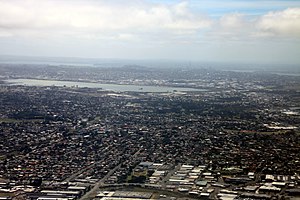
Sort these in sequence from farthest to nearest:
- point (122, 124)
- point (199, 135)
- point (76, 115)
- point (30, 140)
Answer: point (76, 115)
point (122, 124)
point (199, 135)
point (30, 140)

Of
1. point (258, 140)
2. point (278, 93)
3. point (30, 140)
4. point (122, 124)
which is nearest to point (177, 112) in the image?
point (122, 124)

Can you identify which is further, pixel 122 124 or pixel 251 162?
pixel 122 124

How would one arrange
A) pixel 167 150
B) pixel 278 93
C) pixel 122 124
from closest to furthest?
pixel 167 150
pixel 122 124
pixel 278 93

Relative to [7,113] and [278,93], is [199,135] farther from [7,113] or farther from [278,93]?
[278,93]

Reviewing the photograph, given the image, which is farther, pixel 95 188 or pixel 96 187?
pixel 96 187

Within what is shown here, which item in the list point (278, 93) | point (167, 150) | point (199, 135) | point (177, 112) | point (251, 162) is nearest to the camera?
point (251, 162)

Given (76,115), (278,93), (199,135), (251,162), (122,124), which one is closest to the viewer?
(251,162)

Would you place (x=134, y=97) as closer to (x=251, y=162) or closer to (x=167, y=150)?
(x=167, y=150)

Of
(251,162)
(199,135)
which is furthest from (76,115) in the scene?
(251,162)

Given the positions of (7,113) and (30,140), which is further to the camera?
(7,113)
